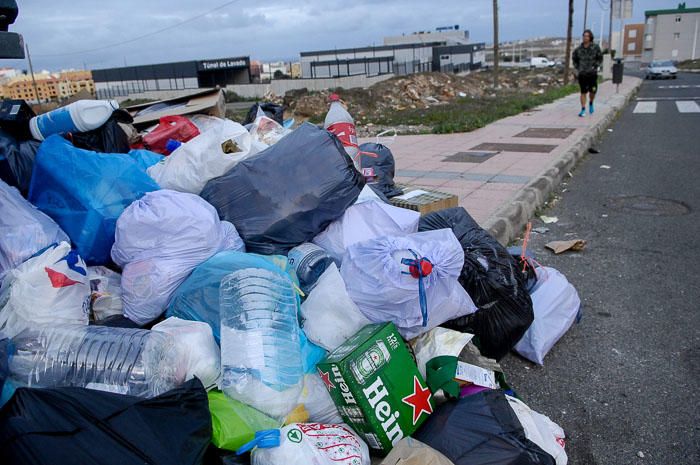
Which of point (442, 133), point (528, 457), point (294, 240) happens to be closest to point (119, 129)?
point (294, 240)

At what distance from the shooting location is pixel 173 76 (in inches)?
2023

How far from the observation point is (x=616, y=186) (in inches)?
255

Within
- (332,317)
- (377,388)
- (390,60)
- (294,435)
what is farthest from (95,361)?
(390,60)

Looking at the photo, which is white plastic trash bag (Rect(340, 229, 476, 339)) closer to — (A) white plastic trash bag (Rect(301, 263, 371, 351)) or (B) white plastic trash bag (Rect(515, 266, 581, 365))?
(A) white plastic trash bag (Rect(301, 263, 371, 351))

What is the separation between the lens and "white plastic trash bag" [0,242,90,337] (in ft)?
6.74

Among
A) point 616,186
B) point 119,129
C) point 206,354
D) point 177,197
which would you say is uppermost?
point 119,129

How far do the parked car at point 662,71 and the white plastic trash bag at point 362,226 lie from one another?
3430 cm

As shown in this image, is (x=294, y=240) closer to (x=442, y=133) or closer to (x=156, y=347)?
(x=156, y=347)

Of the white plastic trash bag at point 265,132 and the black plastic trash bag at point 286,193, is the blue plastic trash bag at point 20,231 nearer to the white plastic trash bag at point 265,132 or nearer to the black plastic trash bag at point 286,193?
the black plastic trash bag at point 286,193

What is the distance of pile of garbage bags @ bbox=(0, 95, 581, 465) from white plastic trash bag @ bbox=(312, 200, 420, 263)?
11 millimetres

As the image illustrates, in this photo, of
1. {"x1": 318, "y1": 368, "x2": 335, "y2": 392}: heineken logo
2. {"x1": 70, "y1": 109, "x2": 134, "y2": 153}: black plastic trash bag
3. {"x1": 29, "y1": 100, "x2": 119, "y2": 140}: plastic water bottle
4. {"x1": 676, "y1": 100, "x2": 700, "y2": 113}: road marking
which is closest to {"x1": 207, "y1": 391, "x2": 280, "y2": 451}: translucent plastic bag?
{"x1": 318, "y1": 368, "x2": 335, "y2": 392}: heineken logo

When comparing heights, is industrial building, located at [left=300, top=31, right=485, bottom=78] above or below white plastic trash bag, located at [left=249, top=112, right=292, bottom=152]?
above

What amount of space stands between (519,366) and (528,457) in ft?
3.49

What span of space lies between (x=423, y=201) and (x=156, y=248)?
1933 mm
